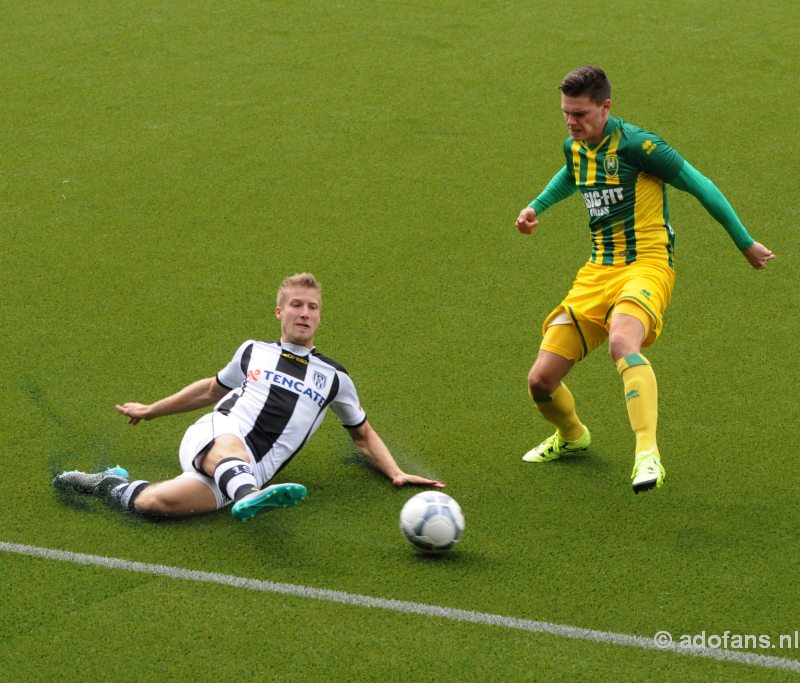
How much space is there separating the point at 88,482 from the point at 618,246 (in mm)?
2872

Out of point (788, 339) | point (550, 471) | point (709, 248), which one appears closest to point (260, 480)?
point (550, 471)

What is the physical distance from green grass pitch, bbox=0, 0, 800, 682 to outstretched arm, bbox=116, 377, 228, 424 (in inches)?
12.8

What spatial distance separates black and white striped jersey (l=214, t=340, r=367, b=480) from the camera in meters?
5.52

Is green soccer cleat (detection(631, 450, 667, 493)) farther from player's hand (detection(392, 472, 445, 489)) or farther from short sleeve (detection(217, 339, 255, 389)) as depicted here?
short sleeve (detection(217, 339, 255, 389))

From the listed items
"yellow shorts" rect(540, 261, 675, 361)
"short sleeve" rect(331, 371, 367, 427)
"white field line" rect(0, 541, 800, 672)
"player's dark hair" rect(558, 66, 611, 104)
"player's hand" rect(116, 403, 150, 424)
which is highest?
"player's dark hair" rect(558, 66, 611, 104)

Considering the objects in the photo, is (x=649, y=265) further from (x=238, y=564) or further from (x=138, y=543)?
(x=138, y=543)

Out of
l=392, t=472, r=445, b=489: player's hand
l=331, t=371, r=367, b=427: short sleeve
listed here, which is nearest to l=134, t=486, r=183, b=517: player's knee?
l=331, t=371, r=367, b=427: short sleeve

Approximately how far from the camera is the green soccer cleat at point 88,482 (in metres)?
5.57

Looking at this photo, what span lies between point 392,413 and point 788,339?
260 cm

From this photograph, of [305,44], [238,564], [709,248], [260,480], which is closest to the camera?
[238,564]

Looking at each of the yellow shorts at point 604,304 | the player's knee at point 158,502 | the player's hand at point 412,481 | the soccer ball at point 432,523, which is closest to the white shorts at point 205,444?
the player's knee at point 158,502

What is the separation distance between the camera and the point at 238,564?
505cm

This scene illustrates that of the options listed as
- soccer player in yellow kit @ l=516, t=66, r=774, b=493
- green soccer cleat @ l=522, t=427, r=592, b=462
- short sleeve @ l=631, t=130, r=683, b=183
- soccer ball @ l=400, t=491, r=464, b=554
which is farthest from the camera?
green soccer cleat @ l=522, t=427, r=592, b=462

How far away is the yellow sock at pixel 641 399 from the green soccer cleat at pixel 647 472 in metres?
0.08
